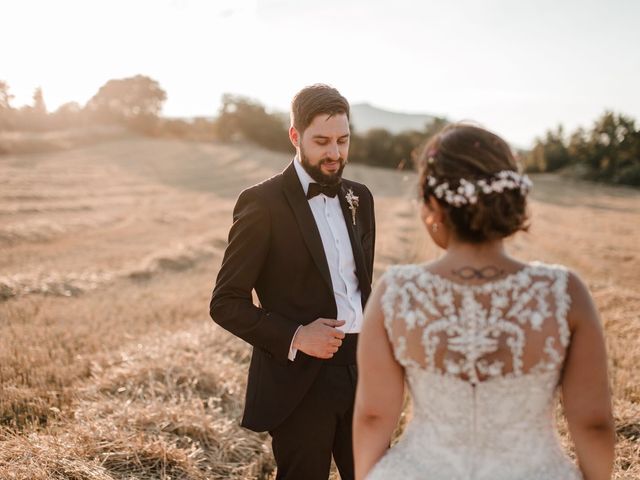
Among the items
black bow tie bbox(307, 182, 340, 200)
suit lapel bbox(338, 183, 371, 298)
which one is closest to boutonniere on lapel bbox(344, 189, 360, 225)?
suit lapel bbox(338, 183, 371, 298)

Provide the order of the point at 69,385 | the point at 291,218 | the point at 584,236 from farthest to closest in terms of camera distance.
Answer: the point at 584,236, the point at 69,385, the point at 291,218

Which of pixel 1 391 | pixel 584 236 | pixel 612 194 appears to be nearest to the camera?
pixel 1 391

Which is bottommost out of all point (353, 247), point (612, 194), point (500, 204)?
point (612, 194)

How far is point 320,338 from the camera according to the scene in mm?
2881

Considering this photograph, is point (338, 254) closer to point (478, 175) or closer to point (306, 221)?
point (306, 221)

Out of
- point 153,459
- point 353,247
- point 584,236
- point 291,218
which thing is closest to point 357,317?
point 353,247

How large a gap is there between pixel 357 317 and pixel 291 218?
2.16 ft

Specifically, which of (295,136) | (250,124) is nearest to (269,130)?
(250,124)

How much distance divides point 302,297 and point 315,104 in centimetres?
105

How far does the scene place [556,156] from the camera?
6303 cm

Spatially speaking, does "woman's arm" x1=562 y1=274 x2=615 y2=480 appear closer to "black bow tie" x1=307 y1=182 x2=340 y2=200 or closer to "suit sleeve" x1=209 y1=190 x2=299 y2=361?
"suit sleeve" x1=209 y1=190 x2=299 y2=361

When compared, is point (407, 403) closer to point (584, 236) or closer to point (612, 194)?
point (584, 236)

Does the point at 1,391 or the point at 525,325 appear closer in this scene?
the point at 525,325

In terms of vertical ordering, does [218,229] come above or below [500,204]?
below
